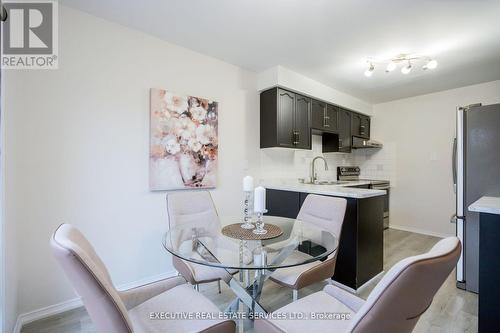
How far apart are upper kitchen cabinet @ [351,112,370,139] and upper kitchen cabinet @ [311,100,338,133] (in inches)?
26.2

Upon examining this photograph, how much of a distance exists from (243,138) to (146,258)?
72.2 inches

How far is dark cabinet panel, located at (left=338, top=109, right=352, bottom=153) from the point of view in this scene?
420cm

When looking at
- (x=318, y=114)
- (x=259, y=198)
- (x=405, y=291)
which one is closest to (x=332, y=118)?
(x=318, y=114)

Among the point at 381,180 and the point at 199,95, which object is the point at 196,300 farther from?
the point at 381,180

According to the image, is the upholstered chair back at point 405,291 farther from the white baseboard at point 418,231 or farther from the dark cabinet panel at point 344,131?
the white baseboard at point 418,231

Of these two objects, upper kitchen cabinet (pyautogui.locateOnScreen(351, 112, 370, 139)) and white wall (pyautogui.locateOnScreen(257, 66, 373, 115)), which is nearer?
white wall (pyautogui.locateOnScreen(257, 66, 373, 115))

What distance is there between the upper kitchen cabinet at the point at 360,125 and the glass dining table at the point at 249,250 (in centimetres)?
329

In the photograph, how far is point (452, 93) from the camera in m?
3.97

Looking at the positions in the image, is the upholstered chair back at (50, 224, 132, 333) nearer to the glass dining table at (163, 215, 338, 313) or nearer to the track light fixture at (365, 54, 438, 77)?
the glass dining table at (163, 215, 338, 313)

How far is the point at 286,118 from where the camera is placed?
328 centimetres

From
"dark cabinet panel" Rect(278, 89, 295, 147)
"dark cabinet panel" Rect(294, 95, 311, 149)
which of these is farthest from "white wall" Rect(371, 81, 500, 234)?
"dark cabinet panel" Rect(278, 89, 295, 147)

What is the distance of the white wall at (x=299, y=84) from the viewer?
3.13m

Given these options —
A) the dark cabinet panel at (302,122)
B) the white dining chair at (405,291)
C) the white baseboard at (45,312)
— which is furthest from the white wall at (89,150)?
the white dining chair at (405,291)

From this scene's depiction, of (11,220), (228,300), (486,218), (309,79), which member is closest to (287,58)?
(309,79)
